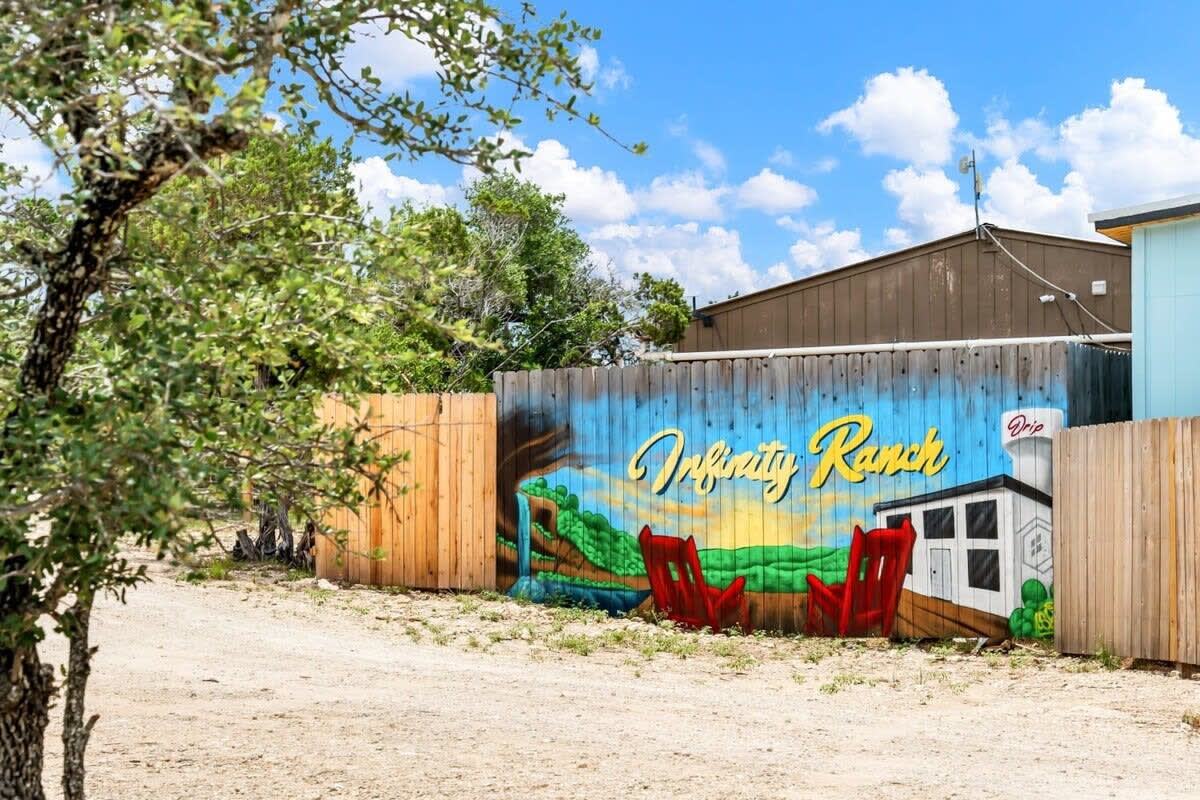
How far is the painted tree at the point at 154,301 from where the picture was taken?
113 inches

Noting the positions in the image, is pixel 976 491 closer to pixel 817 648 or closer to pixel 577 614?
pixel 817 648

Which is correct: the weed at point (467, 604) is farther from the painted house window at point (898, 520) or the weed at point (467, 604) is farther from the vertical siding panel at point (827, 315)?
the vertical siding panel at point (827, 315)

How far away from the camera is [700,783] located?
5273 mm

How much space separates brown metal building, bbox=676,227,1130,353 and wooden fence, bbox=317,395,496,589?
6.93m

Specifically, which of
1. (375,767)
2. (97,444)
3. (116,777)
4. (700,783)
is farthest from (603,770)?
(97,444)

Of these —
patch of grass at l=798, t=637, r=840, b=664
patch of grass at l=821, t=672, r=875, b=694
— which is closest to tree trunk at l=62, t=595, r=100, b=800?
patch of grass at l=821, t=672, r=875, b=694

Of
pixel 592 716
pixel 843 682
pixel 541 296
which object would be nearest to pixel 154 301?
pixel 592 716

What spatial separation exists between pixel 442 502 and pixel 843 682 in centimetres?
531

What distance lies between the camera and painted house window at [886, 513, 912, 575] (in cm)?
918

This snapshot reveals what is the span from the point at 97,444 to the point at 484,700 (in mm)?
4752

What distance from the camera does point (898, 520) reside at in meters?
9.22

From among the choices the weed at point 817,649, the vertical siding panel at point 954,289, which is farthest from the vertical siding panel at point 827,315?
the weed at point 817,649

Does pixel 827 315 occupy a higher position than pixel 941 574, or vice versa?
pixel 827 315

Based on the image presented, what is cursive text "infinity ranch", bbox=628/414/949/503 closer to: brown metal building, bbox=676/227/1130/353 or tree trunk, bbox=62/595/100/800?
tree trunk, bbox=62/595/100/800
